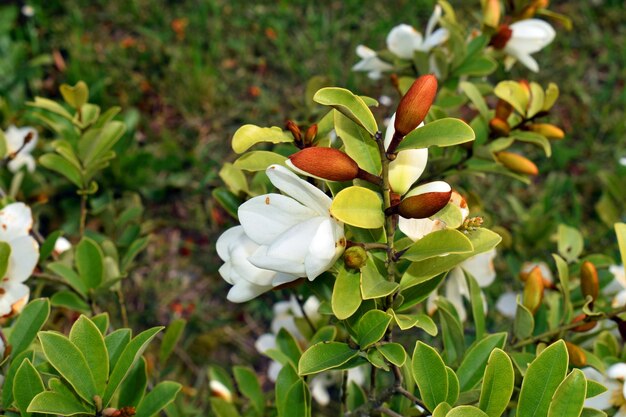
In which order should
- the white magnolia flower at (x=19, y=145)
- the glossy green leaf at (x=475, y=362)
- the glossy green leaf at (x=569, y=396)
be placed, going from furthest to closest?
the white magnolia flower at (x=19, y=145) → the glossy green leaf at (x=475, y=362) → the glossy green leaf at (x=569, y=396)

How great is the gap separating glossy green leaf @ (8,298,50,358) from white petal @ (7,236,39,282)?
0.07m

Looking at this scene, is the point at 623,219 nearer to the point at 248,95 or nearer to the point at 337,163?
the point at 337,163

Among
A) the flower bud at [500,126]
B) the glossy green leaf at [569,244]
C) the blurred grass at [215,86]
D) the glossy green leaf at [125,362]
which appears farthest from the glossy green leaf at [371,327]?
the blurred grass at [215,86]

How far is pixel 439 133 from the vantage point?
2.30 feet

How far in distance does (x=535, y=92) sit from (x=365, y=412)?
59 centimetres

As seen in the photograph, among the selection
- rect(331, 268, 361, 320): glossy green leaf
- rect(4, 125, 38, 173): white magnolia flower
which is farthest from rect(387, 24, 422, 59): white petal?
rect(4, 125, 38, 173): white magnolia flower

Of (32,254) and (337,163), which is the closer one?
(337,163)

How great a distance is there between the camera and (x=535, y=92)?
1.05 meters

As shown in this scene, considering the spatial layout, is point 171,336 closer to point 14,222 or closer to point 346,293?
point 14,222

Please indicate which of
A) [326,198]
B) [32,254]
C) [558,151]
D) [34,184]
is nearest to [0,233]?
[32,254]

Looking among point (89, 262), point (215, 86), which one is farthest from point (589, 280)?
point (215, 86)

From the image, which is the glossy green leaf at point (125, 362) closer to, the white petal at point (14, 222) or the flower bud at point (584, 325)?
the white petal at point (14, 222)

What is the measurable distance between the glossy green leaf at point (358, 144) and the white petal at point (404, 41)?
537 mm

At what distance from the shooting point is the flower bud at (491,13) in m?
1.21
